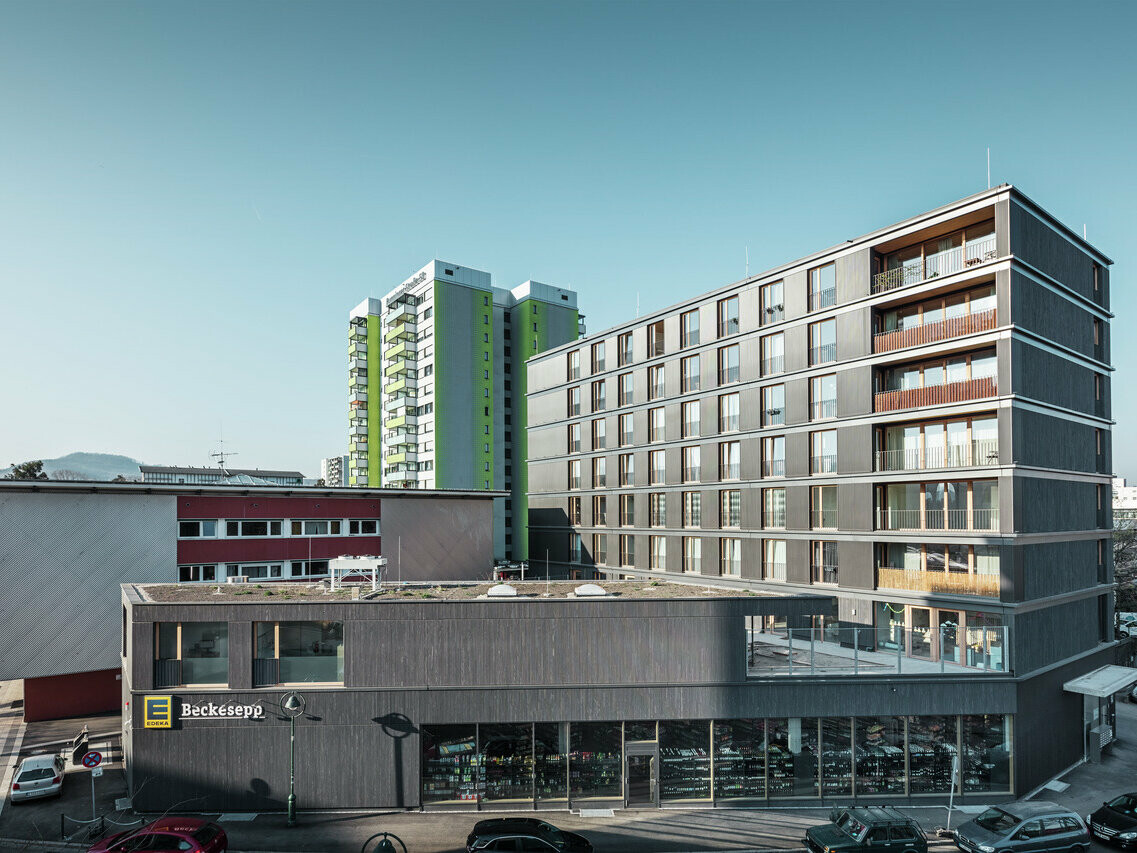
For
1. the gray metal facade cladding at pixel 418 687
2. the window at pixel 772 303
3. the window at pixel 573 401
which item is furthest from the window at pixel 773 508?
the window at pixel 573 401

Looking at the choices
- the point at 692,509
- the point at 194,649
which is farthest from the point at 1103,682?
the point at 194,649

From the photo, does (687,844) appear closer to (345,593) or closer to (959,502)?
(345,593)

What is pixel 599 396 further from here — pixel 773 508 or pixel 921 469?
pixel 921 469

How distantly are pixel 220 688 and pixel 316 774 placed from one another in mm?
3961

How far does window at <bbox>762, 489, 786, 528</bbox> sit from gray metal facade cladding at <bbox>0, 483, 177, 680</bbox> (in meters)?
30.0

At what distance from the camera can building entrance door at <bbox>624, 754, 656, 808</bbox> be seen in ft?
70.9

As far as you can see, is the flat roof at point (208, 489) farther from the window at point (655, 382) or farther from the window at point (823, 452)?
the window at point (823, 452)

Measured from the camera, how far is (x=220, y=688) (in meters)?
21.6

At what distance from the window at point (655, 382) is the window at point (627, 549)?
952cm

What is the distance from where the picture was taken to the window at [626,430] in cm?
4684

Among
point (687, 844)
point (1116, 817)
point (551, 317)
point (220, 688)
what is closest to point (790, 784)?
point (687, 844)

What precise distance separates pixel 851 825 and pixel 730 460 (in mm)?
22727

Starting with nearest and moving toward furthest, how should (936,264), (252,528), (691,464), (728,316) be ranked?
1. (936,264)
2. (252,528)
3. (728,316)
4. (691,464)

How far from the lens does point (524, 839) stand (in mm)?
A: 17453
